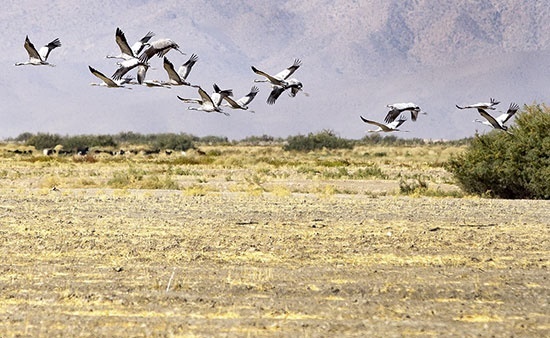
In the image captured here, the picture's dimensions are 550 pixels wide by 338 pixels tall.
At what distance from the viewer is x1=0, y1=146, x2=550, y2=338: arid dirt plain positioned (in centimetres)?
1139

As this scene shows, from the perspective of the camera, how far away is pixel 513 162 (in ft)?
117

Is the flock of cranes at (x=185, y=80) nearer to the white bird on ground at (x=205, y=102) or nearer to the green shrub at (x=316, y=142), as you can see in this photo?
the white bird on ground at (x=205, y=102)

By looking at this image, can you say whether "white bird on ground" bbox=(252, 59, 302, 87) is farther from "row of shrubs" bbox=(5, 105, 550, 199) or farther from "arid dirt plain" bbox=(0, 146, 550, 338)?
"row of shrubs" bbox=(5, 105, 550, 199)

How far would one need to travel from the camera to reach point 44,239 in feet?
64.9

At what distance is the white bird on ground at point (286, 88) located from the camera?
17.1 m

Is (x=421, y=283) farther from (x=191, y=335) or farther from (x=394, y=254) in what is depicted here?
(x=191, y=335)

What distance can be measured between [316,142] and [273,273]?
91.9 meters

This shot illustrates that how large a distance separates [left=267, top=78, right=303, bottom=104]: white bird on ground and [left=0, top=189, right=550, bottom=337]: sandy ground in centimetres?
277

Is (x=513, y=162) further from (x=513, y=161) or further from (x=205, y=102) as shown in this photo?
(x=205, y=102)

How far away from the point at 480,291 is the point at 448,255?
13.5ft

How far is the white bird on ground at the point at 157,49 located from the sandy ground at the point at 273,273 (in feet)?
11.4

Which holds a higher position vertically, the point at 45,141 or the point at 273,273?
the point at 45,141

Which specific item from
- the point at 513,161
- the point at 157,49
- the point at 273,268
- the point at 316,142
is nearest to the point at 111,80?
the point at 157,49

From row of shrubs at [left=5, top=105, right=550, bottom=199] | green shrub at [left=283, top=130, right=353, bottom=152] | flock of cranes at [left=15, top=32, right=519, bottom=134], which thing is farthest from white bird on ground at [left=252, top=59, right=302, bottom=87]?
green shrub at [left=283, top=130, right=353, bottom=152]
